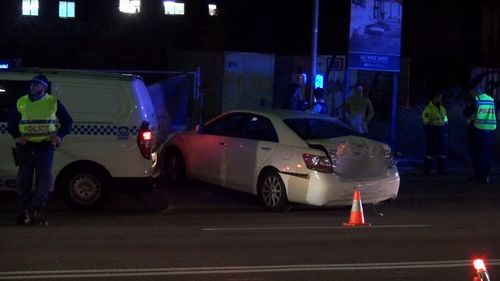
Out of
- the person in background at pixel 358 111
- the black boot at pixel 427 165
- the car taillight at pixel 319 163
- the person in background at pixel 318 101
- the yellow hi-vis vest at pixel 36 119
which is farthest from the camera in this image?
the black boot at pixel 427 165

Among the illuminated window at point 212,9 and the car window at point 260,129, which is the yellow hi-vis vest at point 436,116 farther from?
the illuminated window at point 212,9

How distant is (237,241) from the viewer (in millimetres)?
9023

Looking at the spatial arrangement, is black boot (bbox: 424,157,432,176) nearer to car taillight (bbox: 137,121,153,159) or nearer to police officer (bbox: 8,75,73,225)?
car taillight (bbox: 137,121,153,159)

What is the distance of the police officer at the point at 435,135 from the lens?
1606 centimetres

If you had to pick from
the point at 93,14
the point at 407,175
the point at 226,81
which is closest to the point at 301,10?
the point at 93,14

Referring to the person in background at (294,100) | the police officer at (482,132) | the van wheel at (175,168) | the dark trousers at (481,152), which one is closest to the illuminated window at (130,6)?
the person in background at (294,100)

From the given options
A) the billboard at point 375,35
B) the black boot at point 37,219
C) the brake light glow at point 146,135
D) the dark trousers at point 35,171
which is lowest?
the black boot at point 37,219

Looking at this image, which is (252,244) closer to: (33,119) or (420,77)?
(33,119)

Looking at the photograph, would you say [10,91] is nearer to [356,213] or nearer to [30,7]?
[356,213]

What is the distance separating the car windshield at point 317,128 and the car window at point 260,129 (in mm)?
266

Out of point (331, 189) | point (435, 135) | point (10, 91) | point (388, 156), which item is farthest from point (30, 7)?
point (331, 189)

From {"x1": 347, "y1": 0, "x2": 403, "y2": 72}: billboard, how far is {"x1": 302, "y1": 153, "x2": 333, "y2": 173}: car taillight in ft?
19.5

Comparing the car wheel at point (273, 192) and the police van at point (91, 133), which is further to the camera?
the car wheel at point (273, 192)

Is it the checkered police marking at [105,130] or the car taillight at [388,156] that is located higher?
the checkered police marking at [105,130]
